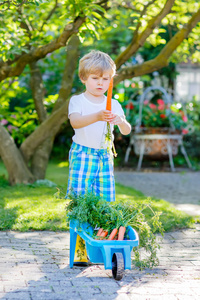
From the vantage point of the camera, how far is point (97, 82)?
9.66ft

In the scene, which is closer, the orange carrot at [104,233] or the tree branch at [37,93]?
the orange carrot at [104,233]

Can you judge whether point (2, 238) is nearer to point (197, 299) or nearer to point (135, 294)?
point (135, 294)

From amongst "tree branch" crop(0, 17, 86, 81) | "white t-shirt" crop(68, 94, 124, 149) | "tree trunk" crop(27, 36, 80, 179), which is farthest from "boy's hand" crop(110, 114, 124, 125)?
"tree trunk" crop(27, 36, 80, 179)

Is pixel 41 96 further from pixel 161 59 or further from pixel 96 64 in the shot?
pixel 96 64

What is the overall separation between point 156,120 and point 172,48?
3971mm

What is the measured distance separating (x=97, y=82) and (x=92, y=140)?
1.31ft

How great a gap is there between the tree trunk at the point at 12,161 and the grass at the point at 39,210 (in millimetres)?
148

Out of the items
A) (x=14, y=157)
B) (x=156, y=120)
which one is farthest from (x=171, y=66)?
(x=14, y=157)

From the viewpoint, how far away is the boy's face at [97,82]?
9.61ft

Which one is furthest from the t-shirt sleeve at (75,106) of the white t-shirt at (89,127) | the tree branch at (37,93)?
the tree branch at (37,93)

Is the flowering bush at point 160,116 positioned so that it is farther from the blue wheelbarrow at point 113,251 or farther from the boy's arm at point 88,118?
the blue wheelbarrow at point 113,251

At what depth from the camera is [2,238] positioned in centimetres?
357

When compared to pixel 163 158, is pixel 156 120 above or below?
above

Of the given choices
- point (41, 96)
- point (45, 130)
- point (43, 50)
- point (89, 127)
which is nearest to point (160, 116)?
point (41, 96)
